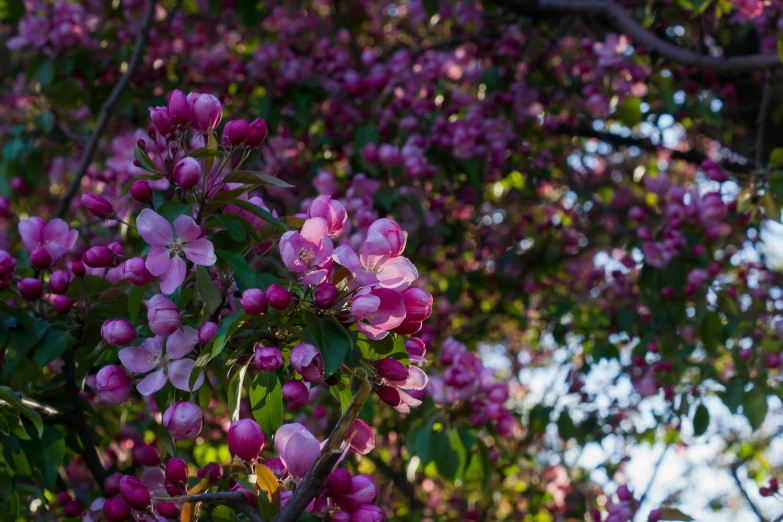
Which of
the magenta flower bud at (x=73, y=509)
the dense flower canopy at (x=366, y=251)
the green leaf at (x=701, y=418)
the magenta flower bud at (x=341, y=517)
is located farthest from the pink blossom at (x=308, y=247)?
the green leaf at (x=701, y=418)

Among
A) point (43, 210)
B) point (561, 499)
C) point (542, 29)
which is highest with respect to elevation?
point (542, 29)

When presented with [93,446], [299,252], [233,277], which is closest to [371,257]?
[299,252]

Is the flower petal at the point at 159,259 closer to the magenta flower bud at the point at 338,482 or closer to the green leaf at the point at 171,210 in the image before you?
the green leaf at the point at 171,210

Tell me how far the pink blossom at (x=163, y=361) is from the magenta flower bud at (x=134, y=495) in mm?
177

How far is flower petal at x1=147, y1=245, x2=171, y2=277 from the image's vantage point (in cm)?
123

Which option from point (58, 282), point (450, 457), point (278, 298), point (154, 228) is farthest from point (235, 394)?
point (450, 457)

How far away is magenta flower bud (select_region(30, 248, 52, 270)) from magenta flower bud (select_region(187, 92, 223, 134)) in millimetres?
440

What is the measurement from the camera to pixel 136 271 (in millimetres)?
1246

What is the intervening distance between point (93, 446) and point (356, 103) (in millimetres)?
2190

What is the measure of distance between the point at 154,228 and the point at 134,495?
399mm

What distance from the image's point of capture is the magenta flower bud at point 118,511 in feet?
3.71

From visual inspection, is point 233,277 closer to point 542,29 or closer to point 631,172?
point 542,29

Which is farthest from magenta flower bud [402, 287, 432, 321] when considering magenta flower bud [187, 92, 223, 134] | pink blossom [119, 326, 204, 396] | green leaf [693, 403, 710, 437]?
green leaf [693, 403, 710, 437]

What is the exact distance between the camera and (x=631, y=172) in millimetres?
4500
